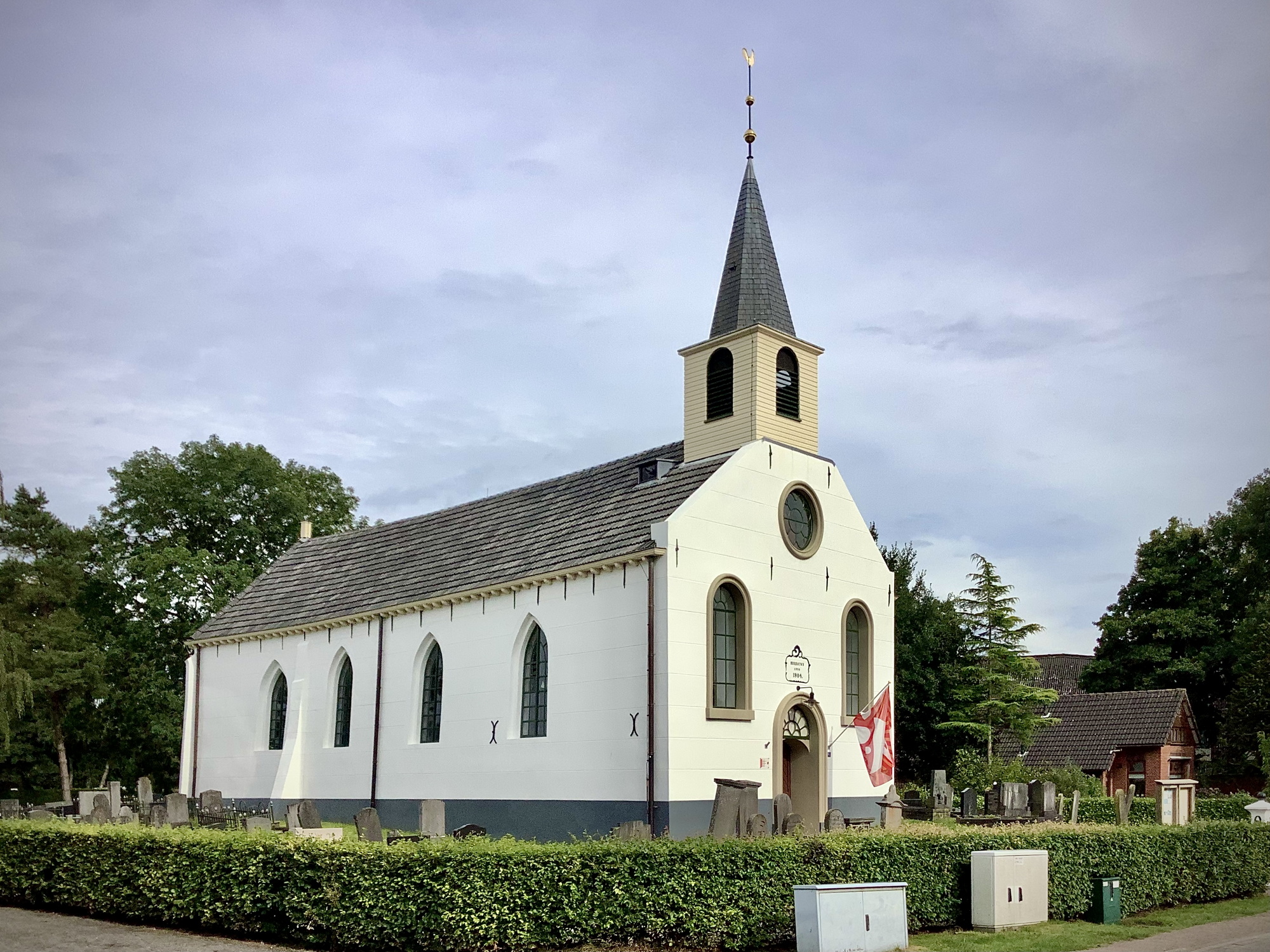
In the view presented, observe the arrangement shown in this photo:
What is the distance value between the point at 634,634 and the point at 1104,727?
2956 cm

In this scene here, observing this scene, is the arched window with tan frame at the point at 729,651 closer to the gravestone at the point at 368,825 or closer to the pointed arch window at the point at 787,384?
the pointed arch window at the point at 787,384

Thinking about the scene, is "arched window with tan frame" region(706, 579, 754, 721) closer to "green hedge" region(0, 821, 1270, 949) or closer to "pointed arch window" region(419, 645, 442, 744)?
"green hedge" region(0, 821, 1270, 949)

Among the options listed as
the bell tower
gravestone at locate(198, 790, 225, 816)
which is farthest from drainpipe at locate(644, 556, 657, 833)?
gravestone at locate(198, 790, 225, 816)

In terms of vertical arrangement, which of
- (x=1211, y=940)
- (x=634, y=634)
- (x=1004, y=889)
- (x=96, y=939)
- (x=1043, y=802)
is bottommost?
(x=1211, y=940)

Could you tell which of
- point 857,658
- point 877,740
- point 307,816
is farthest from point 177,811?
point 857,658

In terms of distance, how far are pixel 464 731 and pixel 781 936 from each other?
1281cm

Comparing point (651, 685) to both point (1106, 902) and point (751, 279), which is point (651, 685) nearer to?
point (1106, 902)

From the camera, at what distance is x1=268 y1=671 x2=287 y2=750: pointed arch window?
33562 millimetres

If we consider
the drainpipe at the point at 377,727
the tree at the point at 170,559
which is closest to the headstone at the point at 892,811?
the drainpipe at the point at 377,727

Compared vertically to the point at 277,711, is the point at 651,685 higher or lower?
higher

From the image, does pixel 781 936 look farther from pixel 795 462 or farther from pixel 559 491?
pixel 559 491

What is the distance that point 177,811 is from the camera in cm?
2122

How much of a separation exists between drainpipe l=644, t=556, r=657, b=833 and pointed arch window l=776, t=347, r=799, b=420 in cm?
583

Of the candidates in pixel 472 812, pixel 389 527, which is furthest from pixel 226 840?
pixel 389 527
